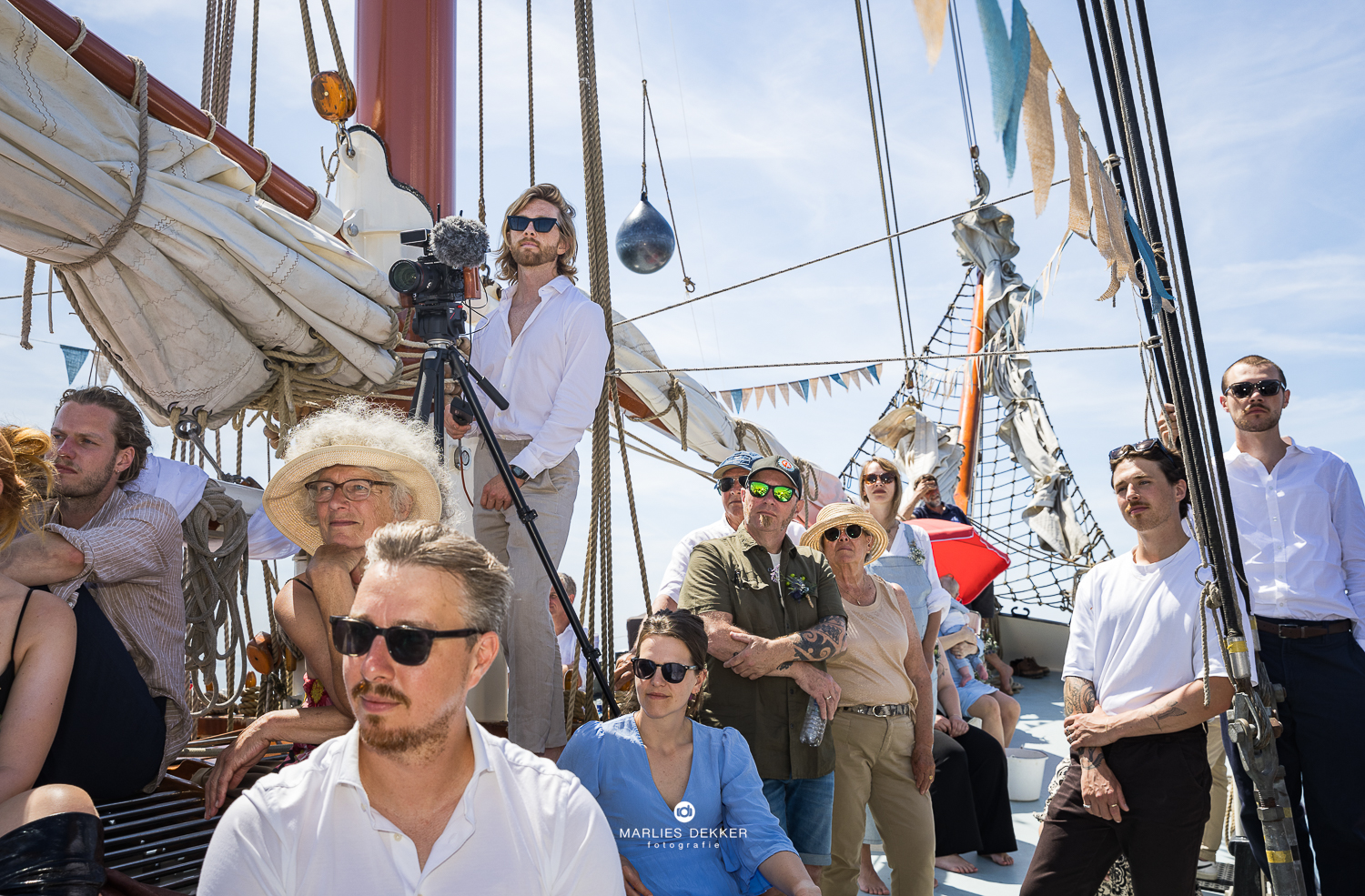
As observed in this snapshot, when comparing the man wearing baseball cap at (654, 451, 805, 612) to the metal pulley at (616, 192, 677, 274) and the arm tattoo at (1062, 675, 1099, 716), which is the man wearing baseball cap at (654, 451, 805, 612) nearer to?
the arm tattoo at (1062, 675, 1099, 716)

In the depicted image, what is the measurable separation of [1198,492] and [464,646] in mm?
1704

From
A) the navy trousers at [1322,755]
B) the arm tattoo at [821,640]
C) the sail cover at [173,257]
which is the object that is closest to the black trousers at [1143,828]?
the navy trousers at [1322,755]

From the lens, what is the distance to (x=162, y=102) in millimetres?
2928

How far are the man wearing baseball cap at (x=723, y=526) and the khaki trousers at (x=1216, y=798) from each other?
177 centimetres

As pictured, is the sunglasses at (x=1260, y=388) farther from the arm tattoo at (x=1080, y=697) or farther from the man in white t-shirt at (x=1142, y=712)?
the arm tattoo at (x=1080, y=697)

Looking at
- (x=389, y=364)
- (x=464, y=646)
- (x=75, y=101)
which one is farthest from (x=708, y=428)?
→ (x=464, y=646)

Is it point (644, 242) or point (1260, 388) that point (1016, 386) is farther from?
point (1260, 388)

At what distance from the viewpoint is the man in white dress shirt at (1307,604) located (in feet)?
8.28

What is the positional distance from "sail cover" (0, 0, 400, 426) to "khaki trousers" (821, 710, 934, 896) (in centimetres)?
206

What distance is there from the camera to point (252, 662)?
8.56 ft

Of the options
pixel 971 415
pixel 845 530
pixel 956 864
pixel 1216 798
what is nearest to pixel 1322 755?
pixel 1216 798

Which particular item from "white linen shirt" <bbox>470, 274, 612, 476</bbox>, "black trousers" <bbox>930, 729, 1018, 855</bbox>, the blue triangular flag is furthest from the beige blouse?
the blue triangular flag

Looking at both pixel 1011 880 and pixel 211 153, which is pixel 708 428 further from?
pixel 211 153

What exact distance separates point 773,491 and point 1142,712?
3.55 ft
